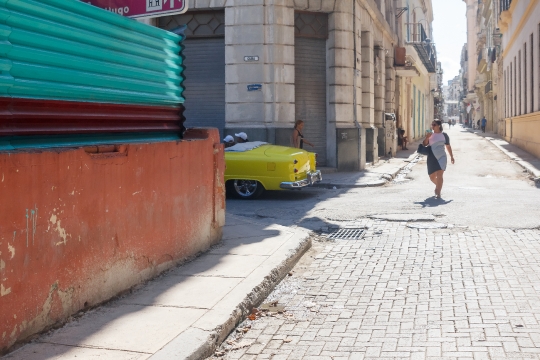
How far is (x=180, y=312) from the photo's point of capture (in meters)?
Answer: 5.06

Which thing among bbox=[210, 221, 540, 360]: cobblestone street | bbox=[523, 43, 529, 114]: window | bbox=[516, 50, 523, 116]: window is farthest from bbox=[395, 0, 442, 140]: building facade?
bbox=[210, 221, 540, 360]: cobblestone street

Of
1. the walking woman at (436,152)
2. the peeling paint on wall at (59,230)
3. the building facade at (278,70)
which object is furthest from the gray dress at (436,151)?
the peeling paint on wall at (59,230)

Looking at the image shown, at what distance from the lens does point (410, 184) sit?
54.2ft

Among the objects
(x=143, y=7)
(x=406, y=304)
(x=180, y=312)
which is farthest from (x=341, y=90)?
(x=180, y=312)

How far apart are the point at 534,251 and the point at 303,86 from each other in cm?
1227

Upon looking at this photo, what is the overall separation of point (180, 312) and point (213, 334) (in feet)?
1.85

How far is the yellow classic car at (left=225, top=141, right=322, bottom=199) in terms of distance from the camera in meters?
12.9

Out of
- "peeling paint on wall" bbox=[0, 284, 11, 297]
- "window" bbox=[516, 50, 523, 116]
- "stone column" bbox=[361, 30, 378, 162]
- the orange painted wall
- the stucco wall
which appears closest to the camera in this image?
"peeling paint on wall" bbox=[0, 284, 11, 297]

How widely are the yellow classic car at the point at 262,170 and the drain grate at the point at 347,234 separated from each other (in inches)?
136

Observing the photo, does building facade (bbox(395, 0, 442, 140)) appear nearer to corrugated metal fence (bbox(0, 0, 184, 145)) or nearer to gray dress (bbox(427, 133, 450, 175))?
gray dress (bbox(427, 133, 450, 175))

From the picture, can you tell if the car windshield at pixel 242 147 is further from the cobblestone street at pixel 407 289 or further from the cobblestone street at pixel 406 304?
the cobblestone street at pixel 406 304

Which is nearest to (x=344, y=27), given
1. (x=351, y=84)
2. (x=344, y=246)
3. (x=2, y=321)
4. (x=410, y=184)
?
(x=351, y=84)

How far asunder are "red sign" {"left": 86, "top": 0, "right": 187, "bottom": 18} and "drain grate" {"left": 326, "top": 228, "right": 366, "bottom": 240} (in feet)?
13.2

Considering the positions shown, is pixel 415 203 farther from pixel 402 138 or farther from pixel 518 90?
pixel 518 90
